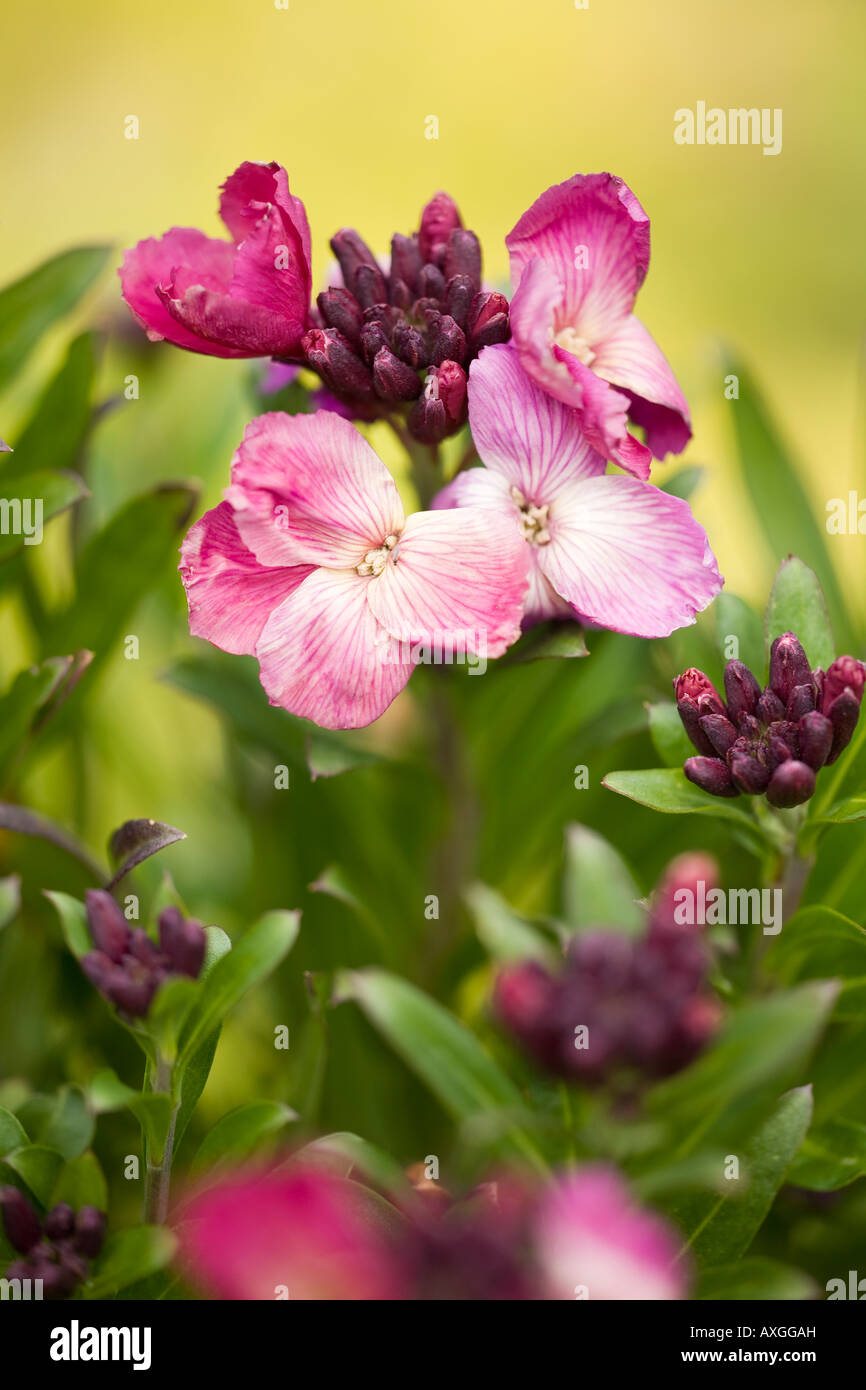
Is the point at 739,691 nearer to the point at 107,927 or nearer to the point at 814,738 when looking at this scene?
the point at 814,738

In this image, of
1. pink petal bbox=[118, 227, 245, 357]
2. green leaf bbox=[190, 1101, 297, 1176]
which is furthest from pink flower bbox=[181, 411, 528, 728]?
green leaf bbox=[190, 1101, 297, 1176]

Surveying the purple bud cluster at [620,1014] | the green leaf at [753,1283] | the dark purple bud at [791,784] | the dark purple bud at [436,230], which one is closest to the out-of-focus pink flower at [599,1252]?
the purple bud cluster at [620,1014]

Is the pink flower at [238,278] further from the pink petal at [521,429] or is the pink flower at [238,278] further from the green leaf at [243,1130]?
the green leaf at [243,1130]

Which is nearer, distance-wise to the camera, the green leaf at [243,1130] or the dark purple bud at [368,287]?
the green leaf at [243,1130]

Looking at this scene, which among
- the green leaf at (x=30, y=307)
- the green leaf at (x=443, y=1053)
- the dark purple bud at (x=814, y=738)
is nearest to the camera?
the green leaf at (x=443, y=1053)

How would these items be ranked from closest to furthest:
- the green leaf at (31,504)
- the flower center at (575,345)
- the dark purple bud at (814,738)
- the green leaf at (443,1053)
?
the green leaf at (443,1053) → the dark purple bud at (814,738) → the flower center at (575,345) → the green leaf at (31,504)
